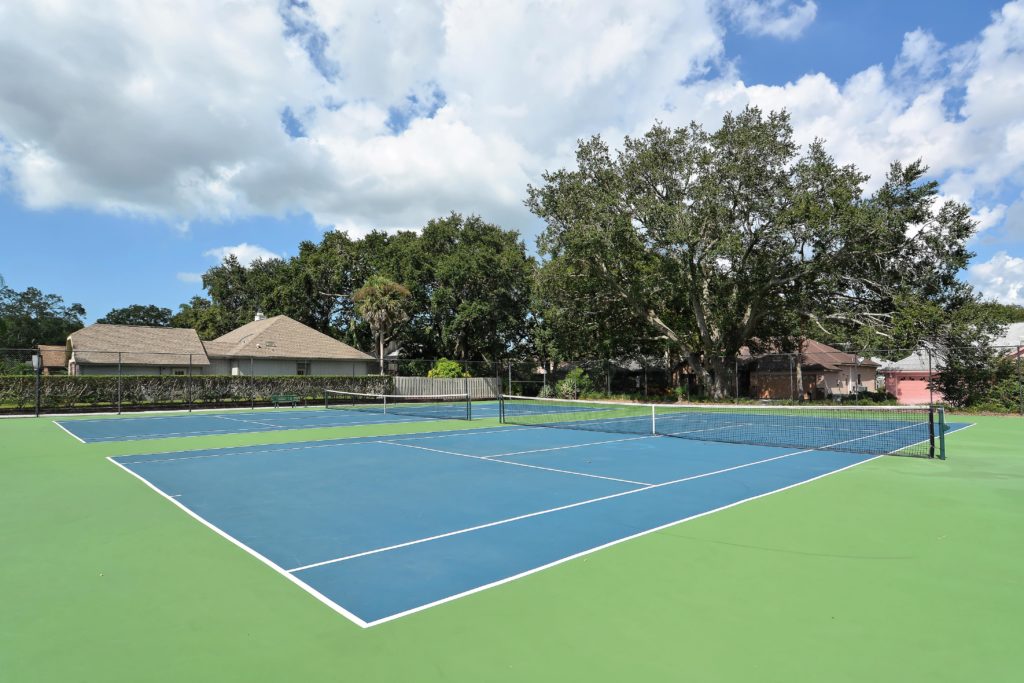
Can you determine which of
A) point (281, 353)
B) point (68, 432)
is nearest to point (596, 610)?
point (68, 432)

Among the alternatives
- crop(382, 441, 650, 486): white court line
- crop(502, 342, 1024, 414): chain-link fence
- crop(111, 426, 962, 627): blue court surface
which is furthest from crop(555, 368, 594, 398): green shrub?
crop(382, 441, 650, 486): white court line

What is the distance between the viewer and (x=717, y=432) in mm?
18844

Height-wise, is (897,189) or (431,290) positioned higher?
(897,189)

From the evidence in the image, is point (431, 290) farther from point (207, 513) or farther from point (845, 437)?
point (207, 513)

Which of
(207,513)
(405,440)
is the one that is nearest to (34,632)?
(207,513)

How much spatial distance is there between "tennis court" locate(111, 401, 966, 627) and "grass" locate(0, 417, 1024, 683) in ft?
1.27

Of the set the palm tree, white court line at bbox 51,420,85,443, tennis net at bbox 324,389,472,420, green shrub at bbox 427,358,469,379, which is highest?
the palm tree

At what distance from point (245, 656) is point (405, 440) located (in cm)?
1289

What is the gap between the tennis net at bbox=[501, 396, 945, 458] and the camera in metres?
14.9

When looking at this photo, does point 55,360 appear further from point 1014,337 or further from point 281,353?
point 1014,337

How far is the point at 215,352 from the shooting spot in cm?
4084

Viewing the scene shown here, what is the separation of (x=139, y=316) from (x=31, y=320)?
79.4 ft

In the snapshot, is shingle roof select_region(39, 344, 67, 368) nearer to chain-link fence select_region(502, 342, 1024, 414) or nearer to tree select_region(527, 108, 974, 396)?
chain-link fence select_region(502, 342, 1024, 414)

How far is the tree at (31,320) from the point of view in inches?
2591
